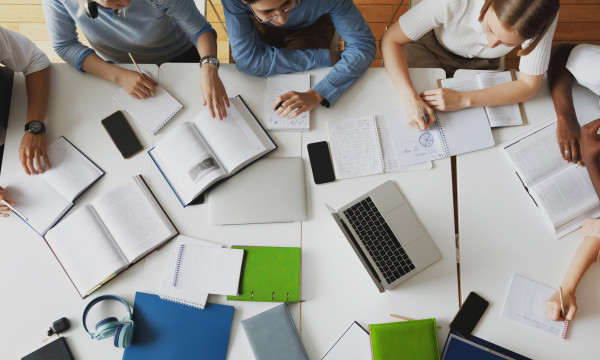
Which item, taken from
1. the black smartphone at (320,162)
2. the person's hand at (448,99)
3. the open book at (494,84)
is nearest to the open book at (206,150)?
the black smartphone at (320,162)

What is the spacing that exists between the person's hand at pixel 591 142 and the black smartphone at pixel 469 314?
55 cm

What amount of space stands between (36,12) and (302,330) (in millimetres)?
2296

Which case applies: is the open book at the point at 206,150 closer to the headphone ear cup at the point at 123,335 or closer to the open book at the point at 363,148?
the open book at the point at 363,148

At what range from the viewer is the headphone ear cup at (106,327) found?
115 cm

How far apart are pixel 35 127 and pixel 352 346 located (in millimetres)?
1235

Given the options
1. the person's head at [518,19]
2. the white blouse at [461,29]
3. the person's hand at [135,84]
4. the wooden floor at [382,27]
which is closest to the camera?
the person's head at [518,19]

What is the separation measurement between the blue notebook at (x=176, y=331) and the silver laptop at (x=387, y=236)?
447 mm

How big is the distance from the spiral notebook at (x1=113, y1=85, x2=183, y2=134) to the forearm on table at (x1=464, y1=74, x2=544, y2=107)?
996mm

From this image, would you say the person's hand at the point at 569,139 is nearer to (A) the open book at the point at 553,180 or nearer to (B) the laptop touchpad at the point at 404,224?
(A) the open book at the point at 553,180

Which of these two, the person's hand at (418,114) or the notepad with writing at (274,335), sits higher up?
the person's hand at (418,114)

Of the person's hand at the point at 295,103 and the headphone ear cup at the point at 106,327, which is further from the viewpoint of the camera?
the person's hand at the point at 295,103

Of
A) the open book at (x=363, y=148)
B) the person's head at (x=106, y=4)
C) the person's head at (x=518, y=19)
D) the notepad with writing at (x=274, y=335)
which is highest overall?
the person's head at (x=518, y=19)

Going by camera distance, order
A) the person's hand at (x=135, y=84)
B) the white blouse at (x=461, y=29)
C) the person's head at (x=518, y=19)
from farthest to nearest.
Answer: the person's hand at (x=135, y=84) < the white blouse at (x=461, y=29) < the person's head at (x=518, y=19)

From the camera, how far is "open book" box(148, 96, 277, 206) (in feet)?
4.17
